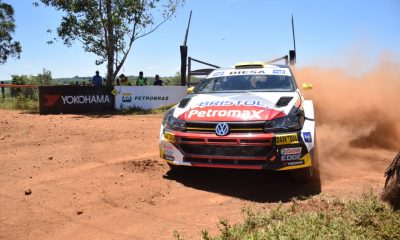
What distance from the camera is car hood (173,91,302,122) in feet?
18.4

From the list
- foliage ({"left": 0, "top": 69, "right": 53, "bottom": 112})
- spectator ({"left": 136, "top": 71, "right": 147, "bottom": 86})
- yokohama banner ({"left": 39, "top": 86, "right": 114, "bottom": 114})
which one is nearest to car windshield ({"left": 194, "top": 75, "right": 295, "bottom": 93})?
yokohama banner ({"left": 39, "top": 86, "right": 114, "bottom": 114})

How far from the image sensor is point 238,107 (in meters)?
5.86

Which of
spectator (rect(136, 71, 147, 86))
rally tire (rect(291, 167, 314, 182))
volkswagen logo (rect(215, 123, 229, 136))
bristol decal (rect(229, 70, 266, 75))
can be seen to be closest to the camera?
volkswagen logo (rect(215, 123, 229, 136))

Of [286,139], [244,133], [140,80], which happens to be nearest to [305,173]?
[286,139]

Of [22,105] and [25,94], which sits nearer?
[22,105]

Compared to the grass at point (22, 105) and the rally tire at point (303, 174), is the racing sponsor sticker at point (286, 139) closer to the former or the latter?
the rally tire at point (303, 174)

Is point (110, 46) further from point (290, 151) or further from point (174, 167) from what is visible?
point (290, 151)

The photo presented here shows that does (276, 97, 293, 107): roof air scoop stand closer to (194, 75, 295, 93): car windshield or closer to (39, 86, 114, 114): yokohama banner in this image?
(194, 75, 295, 93): car windshield

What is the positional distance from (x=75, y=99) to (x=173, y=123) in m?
11.3

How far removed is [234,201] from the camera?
17.6 ft

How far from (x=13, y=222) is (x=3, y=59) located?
2849 cm

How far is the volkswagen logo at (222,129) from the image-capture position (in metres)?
5.54

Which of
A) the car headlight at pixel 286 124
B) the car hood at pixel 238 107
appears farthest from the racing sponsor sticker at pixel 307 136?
the car hood at pixel 238 107

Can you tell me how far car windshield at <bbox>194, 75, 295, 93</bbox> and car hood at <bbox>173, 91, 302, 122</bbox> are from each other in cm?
38
